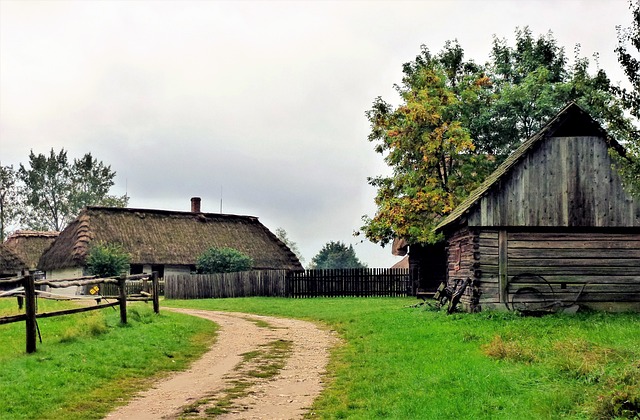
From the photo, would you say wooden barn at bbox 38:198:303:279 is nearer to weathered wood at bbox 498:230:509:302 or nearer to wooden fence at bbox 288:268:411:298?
wooden fence at bbox 288:268:411:298

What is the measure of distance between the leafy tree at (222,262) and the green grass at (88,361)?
24939mm

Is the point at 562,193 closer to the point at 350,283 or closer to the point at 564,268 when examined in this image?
the point at 564,268

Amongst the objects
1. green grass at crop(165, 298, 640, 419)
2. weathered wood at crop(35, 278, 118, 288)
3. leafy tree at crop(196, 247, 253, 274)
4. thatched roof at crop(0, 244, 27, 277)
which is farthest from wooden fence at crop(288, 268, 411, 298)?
weathered wood at crop(35, 278, 118, 288)

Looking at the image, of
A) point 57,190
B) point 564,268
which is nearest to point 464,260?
point 564,268

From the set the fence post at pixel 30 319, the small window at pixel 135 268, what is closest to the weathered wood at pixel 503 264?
the fence post at pixel 30 319

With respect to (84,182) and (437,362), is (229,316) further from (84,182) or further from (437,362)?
(84,182)

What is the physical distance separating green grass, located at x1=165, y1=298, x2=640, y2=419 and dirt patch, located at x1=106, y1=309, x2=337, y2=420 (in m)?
0.46

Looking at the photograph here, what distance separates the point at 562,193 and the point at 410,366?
11.5 metres

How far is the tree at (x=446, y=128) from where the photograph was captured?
31875 millimetres

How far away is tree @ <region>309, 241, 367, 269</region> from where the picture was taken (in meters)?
103

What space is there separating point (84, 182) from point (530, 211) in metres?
72.6

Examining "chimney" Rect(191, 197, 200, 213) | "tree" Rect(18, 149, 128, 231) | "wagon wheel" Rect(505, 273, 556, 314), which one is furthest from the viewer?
"tree" Rect(18, 149, 128, 231)

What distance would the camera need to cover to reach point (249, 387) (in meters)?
10.9

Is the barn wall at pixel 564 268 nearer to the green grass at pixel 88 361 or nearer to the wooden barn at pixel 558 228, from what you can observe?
the wooden barn at pixel 558 228
